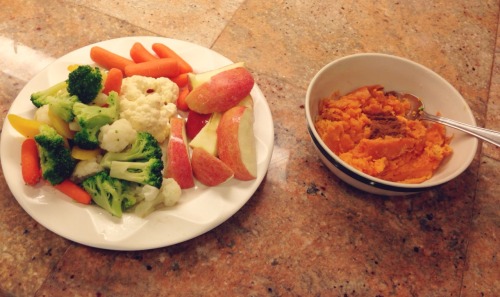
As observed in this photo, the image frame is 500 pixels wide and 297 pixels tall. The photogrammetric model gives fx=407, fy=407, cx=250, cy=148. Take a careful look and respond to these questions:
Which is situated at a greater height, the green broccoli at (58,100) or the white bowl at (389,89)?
the white bowl at (389,89)

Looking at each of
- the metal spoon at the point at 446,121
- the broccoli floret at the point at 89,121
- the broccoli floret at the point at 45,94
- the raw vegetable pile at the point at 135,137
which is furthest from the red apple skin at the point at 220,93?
the metal spoon at the point at 446,121

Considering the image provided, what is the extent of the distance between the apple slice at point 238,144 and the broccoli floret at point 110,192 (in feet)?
0.73

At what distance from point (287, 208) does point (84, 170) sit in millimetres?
495

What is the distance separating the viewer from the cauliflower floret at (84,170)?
0.91 m

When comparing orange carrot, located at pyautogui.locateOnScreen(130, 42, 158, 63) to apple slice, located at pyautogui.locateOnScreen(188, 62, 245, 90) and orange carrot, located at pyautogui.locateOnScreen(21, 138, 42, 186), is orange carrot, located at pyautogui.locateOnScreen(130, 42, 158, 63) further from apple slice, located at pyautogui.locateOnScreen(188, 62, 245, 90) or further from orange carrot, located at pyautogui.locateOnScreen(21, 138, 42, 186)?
orange carrot, located at pyautogui.locateOnScreen(21, 138, 42, 186)

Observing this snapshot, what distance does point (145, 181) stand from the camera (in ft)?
2.95

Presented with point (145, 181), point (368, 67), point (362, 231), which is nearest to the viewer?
point (145, 181)

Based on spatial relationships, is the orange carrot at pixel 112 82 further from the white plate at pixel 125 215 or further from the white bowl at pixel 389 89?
the white bowl at pixel 389 89

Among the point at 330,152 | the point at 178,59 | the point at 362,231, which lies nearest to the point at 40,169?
the point at 178,59

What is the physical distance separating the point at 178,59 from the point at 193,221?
50cm

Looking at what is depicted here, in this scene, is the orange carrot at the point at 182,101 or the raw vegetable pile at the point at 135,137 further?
the orange carrot at the point at 182,101

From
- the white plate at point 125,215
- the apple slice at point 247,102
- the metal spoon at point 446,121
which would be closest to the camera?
the white plate at point 125,215

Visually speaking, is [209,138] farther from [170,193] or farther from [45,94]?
[45,94]

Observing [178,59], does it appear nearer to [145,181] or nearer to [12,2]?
[145,181]
